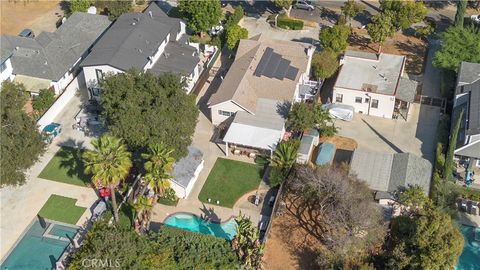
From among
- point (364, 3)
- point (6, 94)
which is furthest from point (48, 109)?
point (364, 3)

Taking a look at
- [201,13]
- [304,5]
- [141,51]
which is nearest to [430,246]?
[141,51]

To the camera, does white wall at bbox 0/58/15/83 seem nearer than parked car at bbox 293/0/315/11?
Yes

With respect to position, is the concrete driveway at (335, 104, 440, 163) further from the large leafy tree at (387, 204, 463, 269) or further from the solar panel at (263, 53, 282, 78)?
the large leafy tree at (387, 204, 463, 269)

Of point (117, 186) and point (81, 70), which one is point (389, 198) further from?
→ point (81, 70)

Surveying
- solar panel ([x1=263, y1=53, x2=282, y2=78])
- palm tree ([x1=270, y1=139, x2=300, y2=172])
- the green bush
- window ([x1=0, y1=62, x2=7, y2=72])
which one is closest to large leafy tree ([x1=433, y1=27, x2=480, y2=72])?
solar panel ([x1=263, y1=53, x2=282, y2=78])

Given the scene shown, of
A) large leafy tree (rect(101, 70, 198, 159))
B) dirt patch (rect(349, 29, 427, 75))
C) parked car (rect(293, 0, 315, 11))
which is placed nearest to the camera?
large leafy tree (rect(101, 70, 198, 159))
